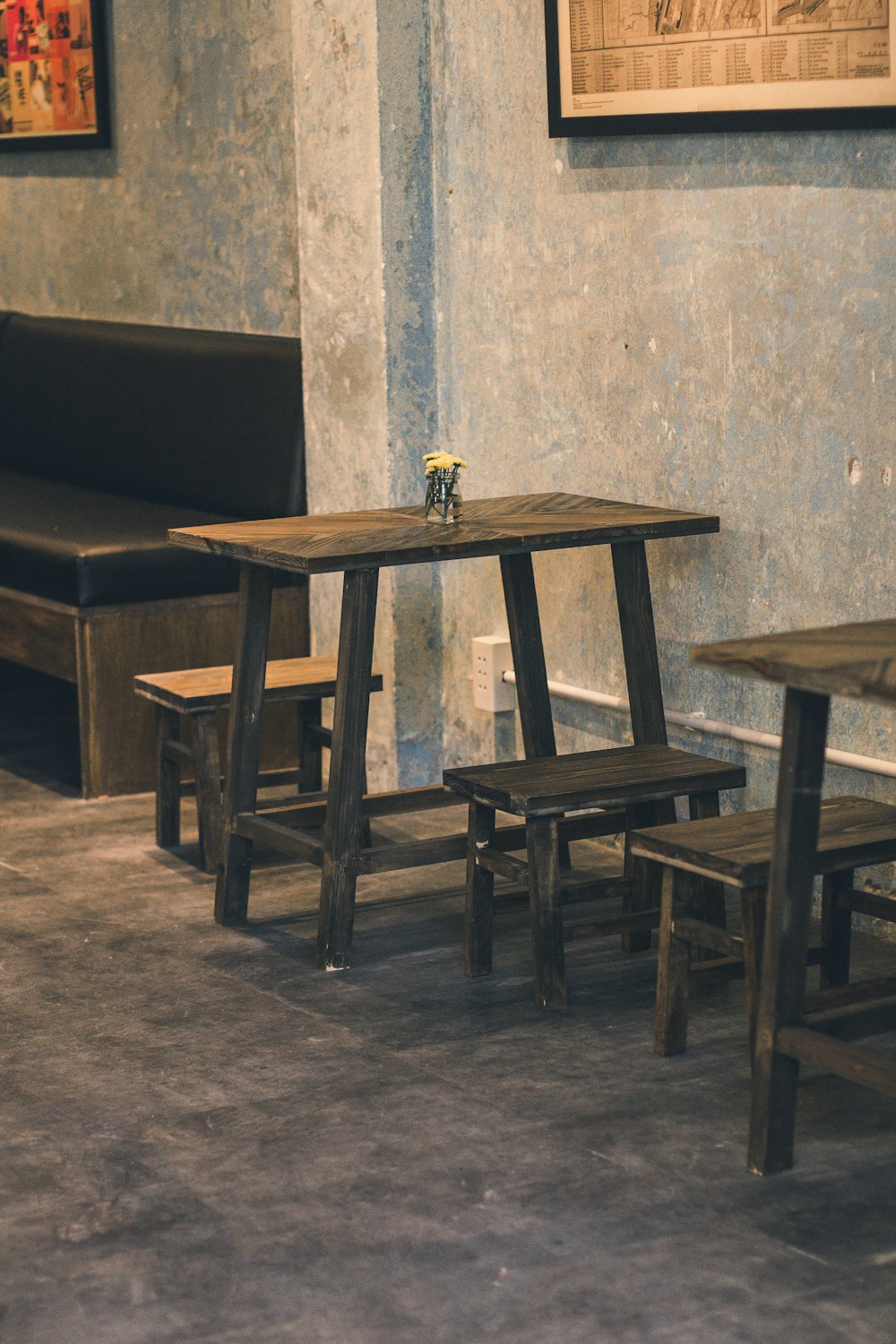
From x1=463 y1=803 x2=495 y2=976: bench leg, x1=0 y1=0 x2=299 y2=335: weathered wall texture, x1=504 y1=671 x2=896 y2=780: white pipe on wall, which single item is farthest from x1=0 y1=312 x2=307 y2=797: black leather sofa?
x1=463 y1=803 x2=495 y2=976: bench leg

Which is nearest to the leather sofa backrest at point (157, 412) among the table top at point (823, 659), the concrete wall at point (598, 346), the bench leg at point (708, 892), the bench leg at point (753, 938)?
the concrete wall at point (598, 346)

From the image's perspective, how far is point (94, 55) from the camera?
610 centimetres

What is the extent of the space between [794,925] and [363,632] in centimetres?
115

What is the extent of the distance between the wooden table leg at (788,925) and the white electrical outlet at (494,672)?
1976mm

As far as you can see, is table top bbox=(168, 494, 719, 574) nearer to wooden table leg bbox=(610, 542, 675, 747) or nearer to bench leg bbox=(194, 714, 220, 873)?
wooden table leg bbox=(610, 542, 675, 747)

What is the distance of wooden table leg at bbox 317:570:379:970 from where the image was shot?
3.41 m

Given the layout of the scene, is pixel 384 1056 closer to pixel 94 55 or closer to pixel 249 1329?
pixel 249 1329

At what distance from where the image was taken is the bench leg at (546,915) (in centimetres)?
322

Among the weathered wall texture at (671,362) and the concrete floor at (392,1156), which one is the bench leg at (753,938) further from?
the weathered wall texture at (671,362)

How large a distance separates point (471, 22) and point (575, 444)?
100 cm

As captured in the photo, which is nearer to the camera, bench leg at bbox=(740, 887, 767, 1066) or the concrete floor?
the concrete floor

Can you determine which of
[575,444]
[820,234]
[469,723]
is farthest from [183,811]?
[820,234]

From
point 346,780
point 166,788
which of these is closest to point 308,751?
point 166,788

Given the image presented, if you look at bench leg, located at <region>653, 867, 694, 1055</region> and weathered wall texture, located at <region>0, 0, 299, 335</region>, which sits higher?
weathered wall texture, located at <region>0, 0, 299, 335</region>
